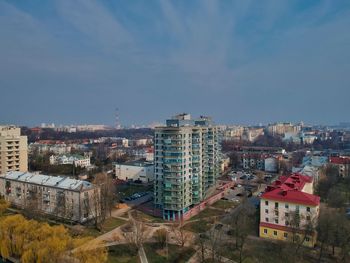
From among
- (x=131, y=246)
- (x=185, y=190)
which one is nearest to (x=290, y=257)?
(x=131, y=246)

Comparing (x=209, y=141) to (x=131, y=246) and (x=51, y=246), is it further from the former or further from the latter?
(x=51, y=246)

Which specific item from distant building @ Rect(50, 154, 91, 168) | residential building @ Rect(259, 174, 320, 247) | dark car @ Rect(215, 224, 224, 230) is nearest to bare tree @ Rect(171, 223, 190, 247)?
dark car @ Rect(215, 224, 224, 230)

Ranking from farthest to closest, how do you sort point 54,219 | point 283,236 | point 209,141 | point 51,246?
point 209,141
point 54,219
point 283,236
point 51,246

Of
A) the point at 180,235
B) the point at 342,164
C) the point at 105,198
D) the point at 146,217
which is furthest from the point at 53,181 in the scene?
the point at 342,164

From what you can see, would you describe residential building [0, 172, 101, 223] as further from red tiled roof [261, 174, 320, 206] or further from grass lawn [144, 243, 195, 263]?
red tiled roof [261, 174, 320, 206]

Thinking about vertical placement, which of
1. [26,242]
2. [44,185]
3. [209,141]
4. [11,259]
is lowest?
[11,259]

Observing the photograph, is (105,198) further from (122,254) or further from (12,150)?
(12,150)
